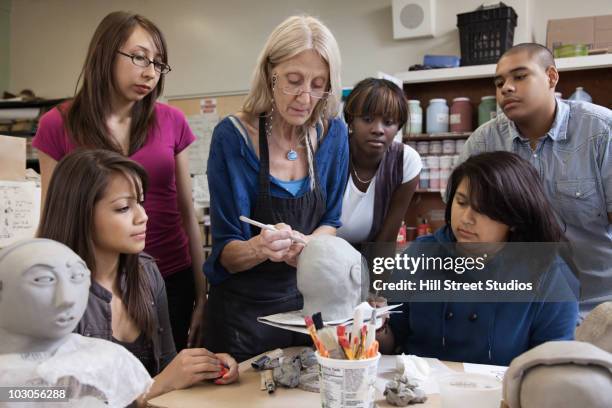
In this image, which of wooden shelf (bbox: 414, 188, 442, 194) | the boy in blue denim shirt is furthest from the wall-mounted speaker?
the boy in blue denim shirt

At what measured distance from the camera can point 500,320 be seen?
5.29ft

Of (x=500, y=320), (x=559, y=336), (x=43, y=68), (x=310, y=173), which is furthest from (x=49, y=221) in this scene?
(x=43, y=68)

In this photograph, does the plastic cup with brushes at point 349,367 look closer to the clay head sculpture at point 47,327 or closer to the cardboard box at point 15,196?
the clay head sculpture at point 47,327

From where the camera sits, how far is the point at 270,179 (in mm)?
1654

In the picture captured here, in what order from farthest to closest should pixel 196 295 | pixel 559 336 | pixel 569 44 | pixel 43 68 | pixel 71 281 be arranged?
pixel 43 68 → pixel 569 44 → pixel 196 295 → pixel 559 336 → pixel 71 281

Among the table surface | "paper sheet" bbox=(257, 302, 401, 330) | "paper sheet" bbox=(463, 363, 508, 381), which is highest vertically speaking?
"paper sheet" bbox=(257, 302, 401, 330)

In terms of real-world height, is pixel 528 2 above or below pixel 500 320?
above

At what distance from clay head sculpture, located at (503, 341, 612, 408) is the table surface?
32 centimetres

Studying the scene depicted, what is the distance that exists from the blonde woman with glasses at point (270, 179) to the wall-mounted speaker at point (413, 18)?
3470 mm

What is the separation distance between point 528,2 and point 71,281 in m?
4.62

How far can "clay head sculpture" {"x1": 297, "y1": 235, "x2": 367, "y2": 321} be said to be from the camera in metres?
1.30

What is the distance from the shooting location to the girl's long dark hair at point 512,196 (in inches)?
63.3

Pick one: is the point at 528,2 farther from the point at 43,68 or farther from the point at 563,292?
the point at 43,68

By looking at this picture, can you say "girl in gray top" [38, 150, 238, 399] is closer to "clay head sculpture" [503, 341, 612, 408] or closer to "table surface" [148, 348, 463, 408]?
"table surface" [148, 348, 463, 408]
